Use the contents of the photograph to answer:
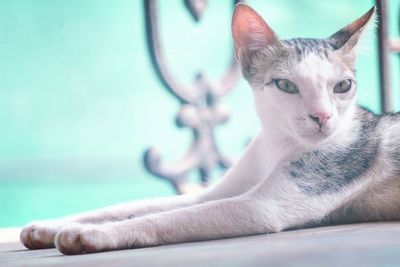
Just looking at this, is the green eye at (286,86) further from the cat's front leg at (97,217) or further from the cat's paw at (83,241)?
the cat's paw at (83,241)

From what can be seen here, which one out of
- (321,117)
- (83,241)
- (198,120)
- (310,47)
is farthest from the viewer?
(198,120)

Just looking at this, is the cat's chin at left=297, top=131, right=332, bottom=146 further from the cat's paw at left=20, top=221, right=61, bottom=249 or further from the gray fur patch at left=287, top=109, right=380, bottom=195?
the cat's paw at left=20, top=221, right=61, bottom=249

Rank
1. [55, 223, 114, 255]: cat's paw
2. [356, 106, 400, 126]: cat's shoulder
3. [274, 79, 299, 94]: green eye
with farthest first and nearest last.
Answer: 1. [356, 106, 400, 126]: cat's shoulder
2. [274, 79, 299, 94]: green eye
3. [55, 223, 114, 255]: cat's paw

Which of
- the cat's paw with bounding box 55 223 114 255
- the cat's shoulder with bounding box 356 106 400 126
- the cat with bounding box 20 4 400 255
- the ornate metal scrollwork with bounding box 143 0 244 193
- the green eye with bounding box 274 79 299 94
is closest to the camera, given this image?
the cat's paw with bounding box 55 223 114 255

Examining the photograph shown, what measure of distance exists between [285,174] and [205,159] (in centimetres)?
68

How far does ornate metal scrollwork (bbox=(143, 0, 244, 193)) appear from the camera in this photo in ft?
5.37

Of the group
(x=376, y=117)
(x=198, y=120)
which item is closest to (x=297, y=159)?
(x=376, y=117)

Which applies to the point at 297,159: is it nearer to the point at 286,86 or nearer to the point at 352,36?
the point at 286,86

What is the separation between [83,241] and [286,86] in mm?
492

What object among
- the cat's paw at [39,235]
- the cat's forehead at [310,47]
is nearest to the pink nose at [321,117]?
the cat's forehead at [310,47]

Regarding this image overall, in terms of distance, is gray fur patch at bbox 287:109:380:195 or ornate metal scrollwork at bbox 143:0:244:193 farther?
ornate metal scrollwork at bbox 143:0:244:193

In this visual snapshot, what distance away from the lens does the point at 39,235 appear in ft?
3.51

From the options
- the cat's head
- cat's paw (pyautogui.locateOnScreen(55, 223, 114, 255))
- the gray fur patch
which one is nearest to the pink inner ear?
the cat's head

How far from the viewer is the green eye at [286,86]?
3.67 ft
